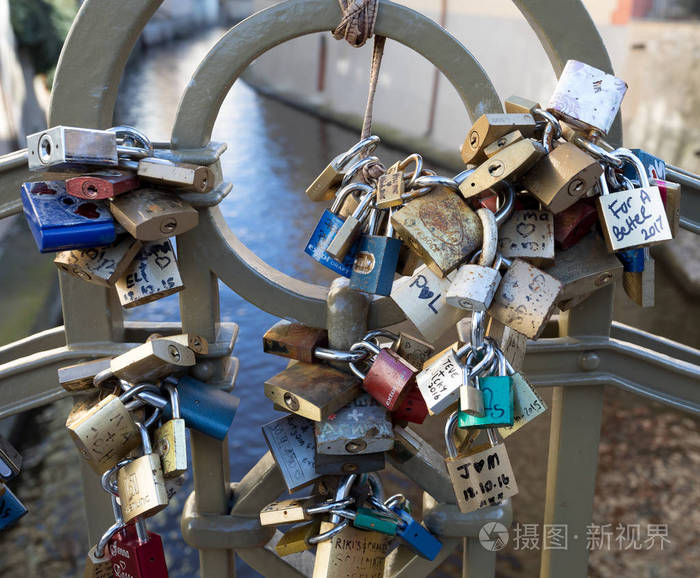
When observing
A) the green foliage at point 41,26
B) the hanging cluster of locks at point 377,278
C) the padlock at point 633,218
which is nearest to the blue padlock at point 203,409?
the hanging cluster of locks at point 377,278

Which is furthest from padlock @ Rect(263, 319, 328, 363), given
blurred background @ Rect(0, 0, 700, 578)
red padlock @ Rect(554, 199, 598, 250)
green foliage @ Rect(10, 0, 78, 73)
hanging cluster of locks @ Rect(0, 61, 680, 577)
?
green foliage @ Rect(10, 0, 78, 73)

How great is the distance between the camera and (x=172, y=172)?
1.70 feet

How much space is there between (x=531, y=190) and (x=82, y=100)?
35 cm

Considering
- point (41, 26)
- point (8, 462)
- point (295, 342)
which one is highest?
point (295, 342)

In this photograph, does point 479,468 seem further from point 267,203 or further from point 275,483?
point 267,203

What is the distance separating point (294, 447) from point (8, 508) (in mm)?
255

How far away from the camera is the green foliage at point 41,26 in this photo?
5566 mm

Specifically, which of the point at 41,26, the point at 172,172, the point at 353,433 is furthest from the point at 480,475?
the point at 41,26

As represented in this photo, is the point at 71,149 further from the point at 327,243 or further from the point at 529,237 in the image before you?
the point at 529,237

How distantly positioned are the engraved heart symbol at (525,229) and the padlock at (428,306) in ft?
0.22

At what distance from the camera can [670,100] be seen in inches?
162

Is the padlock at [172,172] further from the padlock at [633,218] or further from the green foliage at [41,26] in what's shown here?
the green foliage at [41,26]

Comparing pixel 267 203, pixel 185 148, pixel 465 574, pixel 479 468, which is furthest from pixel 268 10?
pixel 267 203
